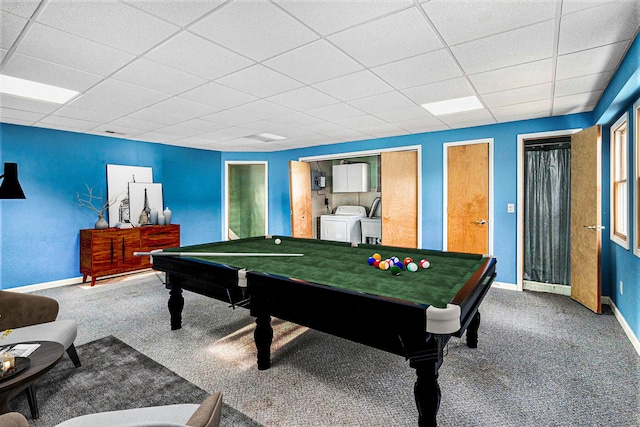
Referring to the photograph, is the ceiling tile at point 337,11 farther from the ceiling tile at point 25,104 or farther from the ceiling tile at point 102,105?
the ceiling tile at point 25,104

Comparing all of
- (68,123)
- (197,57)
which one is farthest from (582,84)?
(68,123)

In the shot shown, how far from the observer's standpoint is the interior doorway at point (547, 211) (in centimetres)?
445

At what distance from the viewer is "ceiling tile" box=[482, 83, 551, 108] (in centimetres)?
304

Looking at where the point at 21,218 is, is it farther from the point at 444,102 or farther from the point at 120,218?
the point at 444,102

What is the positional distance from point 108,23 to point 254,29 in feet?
2.75

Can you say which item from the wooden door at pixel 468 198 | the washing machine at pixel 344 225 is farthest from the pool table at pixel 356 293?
the washing machine at pixel 344 225

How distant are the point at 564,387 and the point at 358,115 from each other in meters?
3.22

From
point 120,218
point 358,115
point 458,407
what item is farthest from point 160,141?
point 458,407

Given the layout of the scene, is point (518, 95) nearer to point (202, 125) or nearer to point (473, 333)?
point (473, 333)

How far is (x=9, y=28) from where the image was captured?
75.2 inches

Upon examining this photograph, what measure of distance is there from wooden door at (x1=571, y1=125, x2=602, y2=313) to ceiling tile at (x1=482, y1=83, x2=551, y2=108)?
788 millimetres

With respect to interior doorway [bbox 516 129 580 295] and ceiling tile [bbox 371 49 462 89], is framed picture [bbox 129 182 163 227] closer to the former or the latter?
ceiling tile [bbox 371 49 462 89]

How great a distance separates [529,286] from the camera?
178 inches

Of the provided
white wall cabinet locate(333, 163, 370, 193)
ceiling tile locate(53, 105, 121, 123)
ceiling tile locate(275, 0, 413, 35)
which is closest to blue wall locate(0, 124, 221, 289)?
ceiling tile locate(53, 105, 121, 123)
